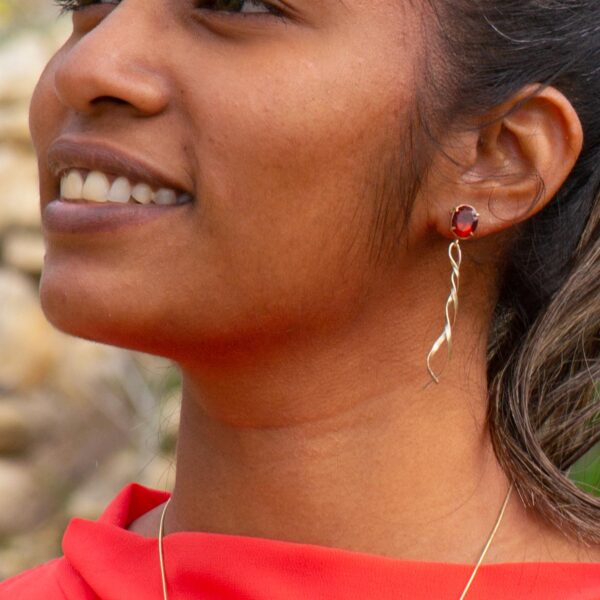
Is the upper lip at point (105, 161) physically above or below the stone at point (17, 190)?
above

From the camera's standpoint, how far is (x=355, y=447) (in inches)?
97.0

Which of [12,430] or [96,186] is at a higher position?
[96,186]

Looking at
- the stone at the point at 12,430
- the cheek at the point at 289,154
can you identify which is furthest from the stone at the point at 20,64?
the cheek at the point at 289,154

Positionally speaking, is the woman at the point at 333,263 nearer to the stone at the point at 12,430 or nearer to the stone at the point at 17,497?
the stone at the point at 17,497

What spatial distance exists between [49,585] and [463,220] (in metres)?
1.05

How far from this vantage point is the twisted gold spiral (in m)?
2.47

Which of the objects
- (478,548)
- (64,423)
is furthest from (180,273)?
(64,423)

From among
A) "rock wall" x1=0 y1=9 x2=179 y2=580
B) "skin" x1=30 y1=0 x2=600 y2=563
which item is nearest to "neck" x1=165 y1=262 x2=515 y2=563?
"skin" x1=30 y1=0 x2=600 y2=563

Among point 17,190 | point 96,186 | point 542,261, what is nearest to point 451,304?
point 542,261

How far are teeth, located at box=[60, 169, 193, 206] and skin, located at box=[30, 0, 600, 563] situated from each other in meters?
0.05

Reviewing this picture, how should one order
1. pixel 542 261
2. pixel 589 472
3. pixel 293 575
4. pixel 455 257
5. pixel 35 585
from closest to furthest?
pixel 293 575
pixel 455 257
pixel 542 261
pixel 35 585
pixel 589 472

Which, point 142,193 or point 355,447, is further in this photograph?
point 355,447

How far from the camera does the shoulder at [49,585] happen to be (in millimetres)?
2633

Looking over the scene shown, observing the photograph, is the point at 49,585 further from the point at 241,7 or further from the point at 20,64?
the point at 20,64
